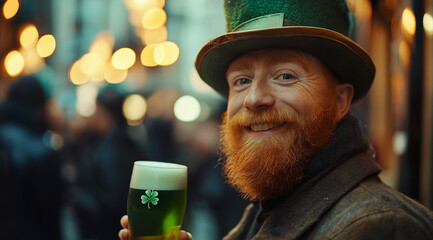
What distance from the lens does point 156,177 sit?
1.78 metres

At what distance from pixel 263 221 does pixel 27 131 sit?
3.26m

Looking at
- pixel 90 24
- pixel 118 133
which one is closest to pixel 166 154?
pixel 118 133

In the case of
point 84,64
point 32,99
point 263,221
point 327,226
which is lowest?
point 263,221

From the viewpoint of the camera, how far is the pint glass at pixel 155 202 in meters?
1.74

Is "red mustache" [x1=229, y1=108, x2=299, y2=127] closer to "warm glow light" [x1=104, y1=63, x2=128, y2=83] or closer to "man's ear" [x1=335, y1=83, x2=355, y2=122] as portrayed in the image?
"man's ear" [x1=335, y1=83, x2=355, y2=122]

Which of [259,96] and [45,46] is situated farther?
[45,46]

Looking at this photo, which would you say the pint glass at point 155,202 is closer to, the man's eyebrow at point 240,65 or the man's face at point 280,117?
the man's face at point 280,117

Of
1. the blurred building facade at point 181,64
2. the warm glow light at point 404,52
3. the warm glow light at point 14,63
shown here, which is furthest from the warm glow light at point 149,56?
the warm glow light at point 404,52

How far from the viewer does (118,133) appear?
4.72m

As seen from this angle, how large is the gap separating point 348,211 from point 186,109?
27.7 ft

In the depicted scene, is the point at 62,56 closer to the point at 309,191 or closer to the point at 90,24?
the point at 90,24

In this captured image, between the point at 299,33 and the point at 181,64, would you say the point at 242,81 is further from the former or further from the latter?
the point at 181,64

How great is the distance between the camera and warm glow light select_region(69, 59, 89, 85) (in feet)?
33.3

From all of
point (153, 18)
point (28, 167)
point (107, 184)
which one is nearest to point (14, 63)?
point (153, 18)
